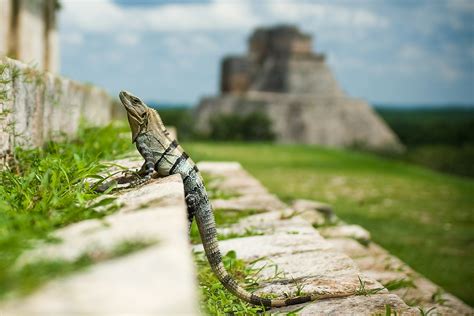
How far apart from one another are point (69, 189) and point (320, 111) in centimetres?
4050

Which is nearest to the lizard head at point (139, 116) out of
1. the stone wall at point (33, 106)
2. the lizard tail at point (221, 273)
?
the lizard tail at point (221, 273)

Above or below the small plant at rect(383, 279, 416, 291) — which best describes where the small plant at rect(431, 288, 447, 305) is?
below

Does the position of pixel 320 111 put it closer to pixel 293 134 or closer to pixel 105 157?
pixel 293 134

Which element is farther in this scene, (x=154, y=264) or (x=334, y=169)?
(x=334, y=169)

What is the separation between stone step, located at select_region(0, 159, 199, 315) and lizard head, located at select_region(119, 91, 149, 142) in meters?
1.18

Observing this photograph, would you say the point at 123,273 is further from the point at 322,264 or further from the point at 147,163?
the point at 322,264

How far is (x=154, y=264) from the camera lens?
1360mm

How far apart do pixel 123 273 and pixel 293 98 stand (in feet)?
136

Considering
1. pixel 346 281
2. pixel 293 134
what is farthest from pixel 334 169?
pixel 293 134

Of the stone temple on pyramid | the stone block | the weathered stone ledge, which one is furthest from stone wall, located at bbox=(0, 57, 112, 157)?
the stone temple on pyramid

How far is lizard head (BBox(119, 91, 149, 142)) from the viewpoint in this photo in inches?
115

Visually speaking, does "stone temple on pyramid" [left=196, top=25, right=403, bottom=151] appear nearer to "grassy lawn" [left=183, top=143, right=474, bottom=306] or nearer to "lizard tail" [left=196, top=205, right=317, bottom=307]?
"grassy lawn" [left=183, top=143, right=474, bottom=306]

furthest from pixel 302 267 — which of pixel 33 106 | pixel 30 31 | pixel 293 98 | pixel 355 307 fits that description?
pixel 293 98

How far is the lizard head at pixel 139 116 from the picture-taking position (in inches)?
114
